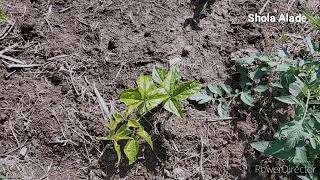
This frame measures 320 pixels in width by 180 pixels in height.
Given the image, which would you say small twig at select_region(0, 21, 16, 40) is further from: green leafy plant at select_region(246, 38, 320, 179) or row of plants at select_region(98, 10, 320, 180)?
green leafy plant at select_region(246, 38, 320, 179)

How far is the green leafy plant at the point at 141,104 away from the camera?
203cm

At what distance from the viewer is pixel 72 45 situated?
2.23 m

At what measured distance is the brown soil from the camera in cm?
207

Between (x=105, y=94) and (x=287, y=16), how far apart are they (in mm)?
991

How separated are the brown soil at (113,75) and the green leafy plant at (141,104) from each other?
6 cm

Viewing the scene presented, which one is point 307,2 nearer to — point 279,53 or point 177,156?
point 279,53

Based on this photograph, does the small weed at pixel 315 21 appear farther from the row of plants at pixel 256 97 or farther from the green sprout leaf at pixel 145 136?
the green sprout leaf at pixel 145 136

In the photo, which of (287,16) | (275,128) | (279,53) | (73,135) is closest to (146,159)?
(73,135)

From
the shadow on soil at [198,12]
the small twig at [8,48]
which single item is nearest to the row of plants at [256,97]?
the shadow on soil at [198,12]

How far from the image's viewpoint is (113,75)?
220 cm

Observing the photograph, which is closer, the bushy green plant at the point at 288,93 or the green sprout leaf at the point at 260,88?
the bushy green plant at the point at 288,93

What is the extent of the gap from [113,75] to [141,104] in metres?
0.22

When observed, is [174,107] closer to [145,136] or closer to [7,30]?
[145,136]

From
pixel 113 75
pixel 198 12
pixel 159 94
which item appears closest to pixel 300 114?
pixel 159 94
